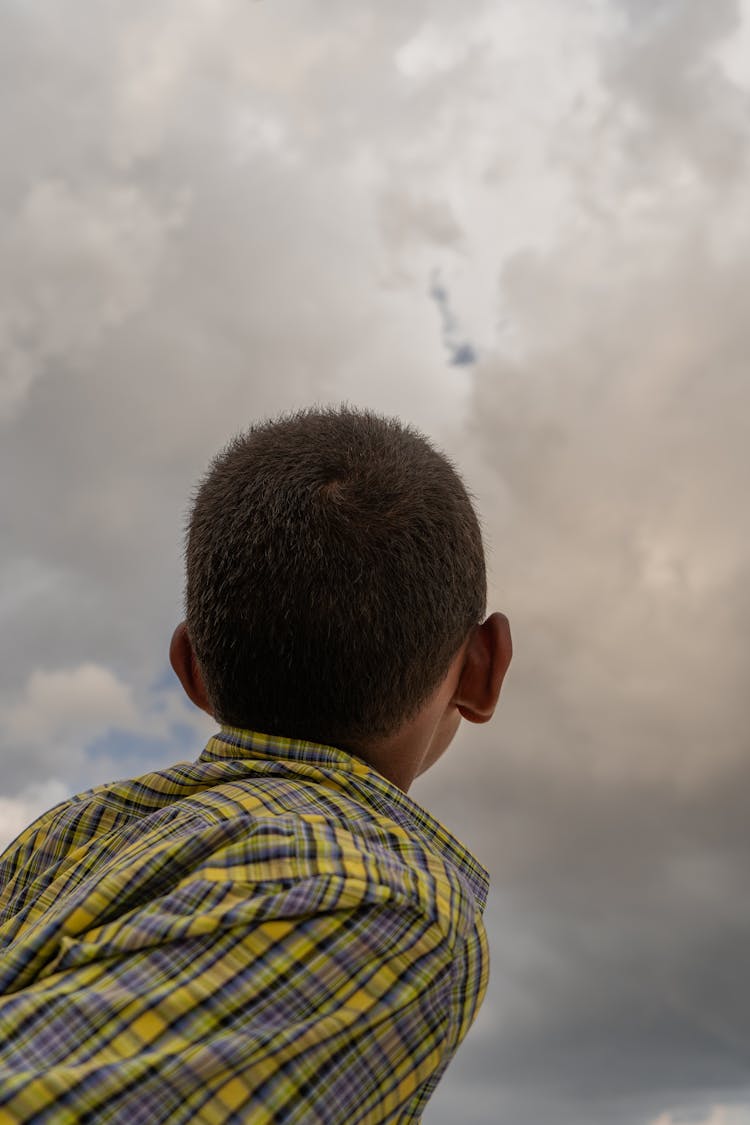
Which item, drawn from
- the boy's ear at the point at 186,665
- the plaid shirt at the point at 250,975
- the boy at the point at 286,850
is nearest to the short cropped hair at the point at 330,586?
the boy at the point at 286,850

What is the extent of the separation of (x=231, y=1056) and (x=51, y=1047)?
384 mm

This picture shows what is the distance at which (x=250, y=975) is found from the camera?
101 inches

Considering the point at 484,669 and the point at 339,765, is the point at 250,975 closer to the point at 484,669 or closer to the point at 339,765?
the point at 339,765

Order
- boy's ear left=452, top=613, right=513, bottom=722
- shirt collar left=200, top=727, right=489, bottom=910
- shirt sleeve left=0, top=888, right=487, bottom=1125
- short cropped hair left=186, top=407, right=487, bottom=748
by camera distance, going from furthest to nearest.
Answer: boy's ear left=452, top=613, right=513, bottom=722 < short cropped hair left=186, top=407, right=487, bottom=748 < shirt collar left=200, top=727, right=489, bottom=910 < shirt sleeve left=0, top=888, right=487, bottom=1125

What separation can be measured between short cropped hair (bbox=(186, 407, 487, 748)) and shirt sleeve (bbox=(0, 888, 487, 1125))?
0.80 m

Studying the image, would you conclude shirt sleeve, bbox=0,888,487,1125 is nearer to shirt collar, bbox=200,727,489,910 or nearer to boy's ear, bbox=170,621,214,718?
shirt collar, bbox=200,727,489,910

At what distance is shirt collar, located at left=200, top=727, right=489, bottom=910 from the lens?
3238 mm

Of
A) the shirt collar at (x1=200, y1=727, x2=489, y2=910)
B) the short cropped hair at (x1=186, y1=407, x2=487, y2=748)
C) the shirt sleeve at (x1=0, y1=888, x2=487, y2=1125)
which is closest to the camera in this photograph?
the shirt sleeve at (x1=0, y1=888, x2=487, y2=1125)

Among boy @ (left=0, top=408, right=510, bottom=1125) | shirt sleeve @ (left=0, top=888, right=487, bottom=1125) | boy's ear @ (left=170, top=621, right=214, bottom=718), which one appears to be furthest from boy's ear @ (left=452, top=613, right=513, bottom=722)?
shirt sleeve @ (left=0, top=888, right=487, bottom=1125)

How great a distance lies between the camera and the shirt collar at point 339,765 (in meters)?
3.24

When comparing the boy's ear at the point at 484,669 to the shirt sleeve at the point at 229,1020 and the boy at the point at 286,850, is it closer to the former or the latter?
the boy at the point at 286,850

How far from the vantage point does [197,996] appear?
8.30 feet

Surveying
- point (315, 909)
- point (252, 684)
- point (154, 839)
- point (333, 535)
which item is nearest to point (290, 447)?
point (333, 535)

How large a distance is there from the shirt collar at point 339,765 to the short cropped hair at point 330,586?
0.07 meters
